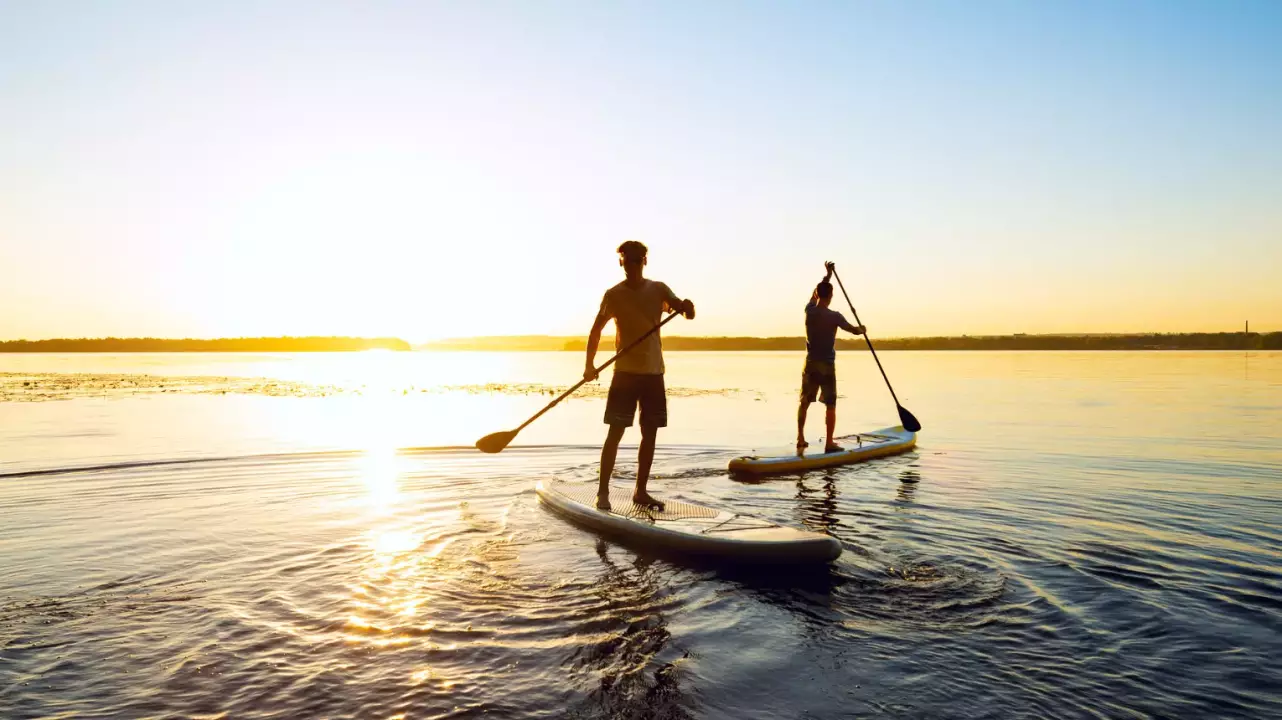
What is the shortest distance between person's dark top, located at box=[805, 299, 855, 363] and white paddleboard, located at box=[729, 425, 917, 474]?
5.28 feet

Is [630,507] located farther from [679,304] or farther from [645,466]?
[679,304]

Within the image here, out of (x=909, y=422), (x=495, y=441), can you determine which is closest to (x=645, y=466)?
(x=495, y=441)

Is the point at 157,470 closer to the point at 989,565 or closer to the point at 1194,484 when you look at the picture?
the point at 989,565

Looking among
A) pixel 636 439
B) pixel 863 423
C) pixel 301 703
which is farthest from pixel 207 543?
pixel 863 423

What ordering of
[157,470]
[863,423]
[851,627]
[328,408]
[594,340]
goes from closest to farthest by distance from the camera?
[851,627] → [594,340] → [157,470] → [863,423] → [328,408]

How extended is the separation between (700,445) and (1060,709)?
1121 cm

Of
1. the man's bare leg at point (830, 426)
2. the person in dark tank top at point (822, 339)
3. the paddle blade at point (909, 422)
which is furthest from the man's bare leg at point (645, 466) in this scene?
the paddle blade at point (909, 422)

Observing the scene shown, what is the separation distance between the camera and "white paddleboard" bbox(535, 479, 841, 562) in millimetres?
5723

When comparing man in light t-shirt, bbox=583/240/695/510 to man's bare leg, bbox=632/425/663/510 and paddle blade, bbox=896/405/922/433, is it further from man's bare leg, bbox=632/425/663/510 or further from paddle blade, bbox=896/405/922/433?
paddle blade, bbox=896/405/922/433

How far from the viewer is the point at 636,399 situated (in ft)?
25.1

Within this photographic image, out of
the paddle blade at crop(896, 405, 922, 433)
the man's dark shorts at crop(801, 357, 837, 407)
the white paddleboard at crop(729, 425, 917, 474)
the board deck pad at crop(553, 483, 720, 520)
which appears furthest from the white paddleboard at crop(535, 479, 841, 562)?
the paddle blade at crop(896, 405, 922, 433)

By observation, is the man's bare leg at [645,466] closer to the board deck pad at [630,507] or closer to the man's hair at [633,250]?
the board deck pad at [630,507]

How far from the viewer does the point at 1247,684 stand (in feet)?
12.3

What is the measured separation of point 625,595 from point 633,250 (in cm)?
356
